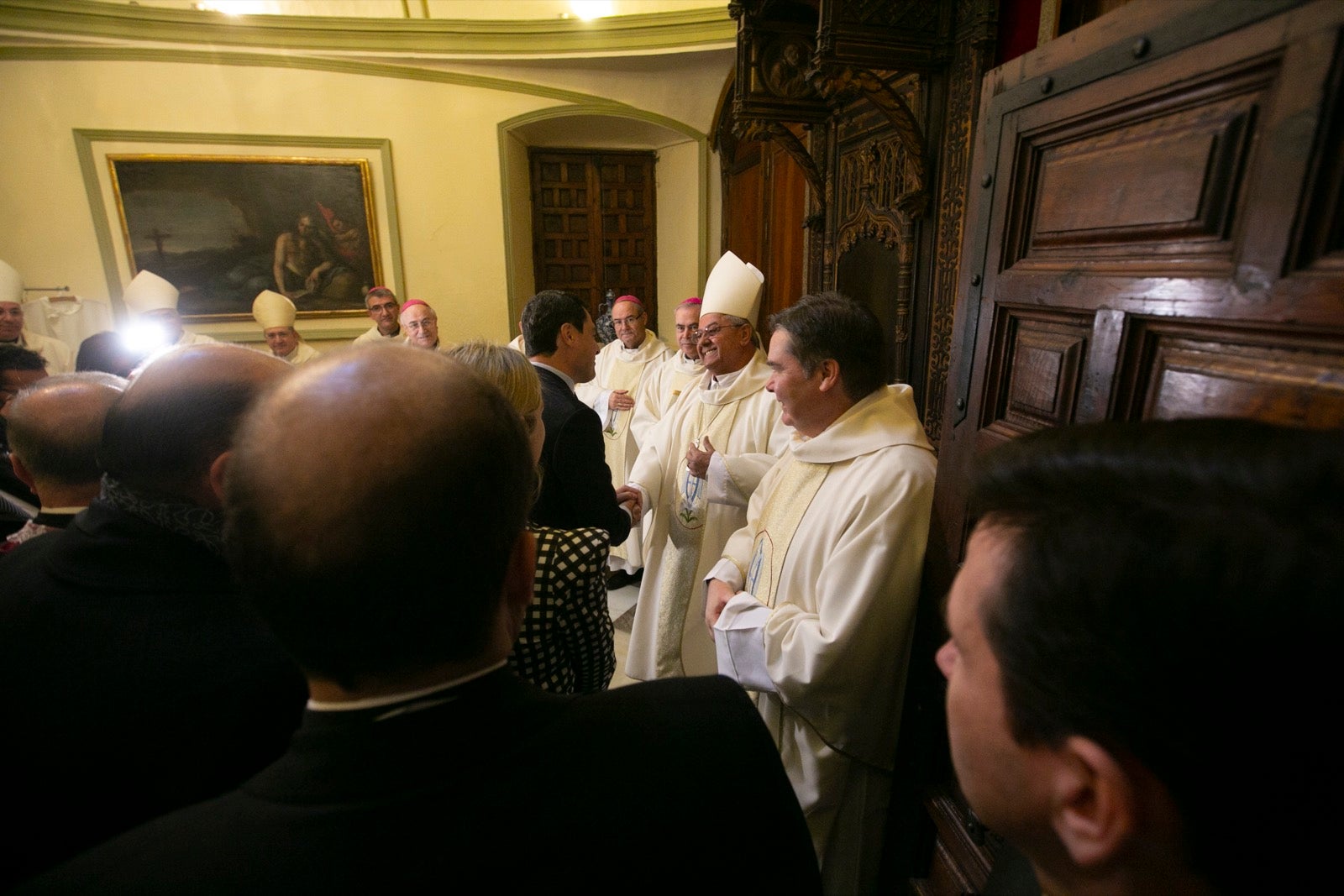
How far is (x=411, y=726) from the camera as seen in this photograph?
0.61 meters

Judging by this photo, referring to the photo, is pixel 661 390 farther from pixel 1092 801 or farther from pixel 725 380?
pixel 1092 801

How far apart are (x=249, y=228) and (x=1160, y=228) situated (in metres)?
7.88

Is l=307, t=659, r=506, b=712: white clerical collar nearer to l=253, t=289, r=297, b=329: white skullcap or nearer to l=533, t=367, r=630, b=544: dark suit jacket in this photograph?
l=533, t=367, r=630, b=544: dark suit jacket

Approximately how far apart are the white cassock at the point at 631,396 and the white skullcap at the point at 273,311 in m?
3.08

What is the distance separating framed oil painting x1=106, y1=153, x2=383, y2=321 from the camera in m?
6.27

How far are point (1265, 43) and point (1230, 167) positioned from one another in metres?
0.12

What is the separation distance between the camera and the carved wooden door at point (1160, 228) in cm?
64

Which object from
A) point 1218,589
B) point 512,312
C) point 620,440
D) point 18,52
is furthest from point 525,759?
point 18,52

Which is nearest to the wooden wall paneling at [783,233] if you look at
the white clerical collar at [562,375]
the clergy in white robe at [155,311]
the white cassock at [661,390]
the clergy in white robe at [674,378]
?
the clergy in white robe at [674,378]

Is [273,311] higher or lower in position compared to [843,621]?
higher

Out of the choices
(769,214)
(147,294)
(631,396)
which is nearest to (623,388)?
(631,396)

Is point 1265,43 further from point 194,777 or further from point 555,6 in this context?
point 555,6

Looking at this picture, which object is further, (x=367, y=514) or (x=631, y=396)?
(x=631, y=396)

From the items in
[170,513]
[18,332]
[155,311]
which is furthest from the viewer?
[155,311]
